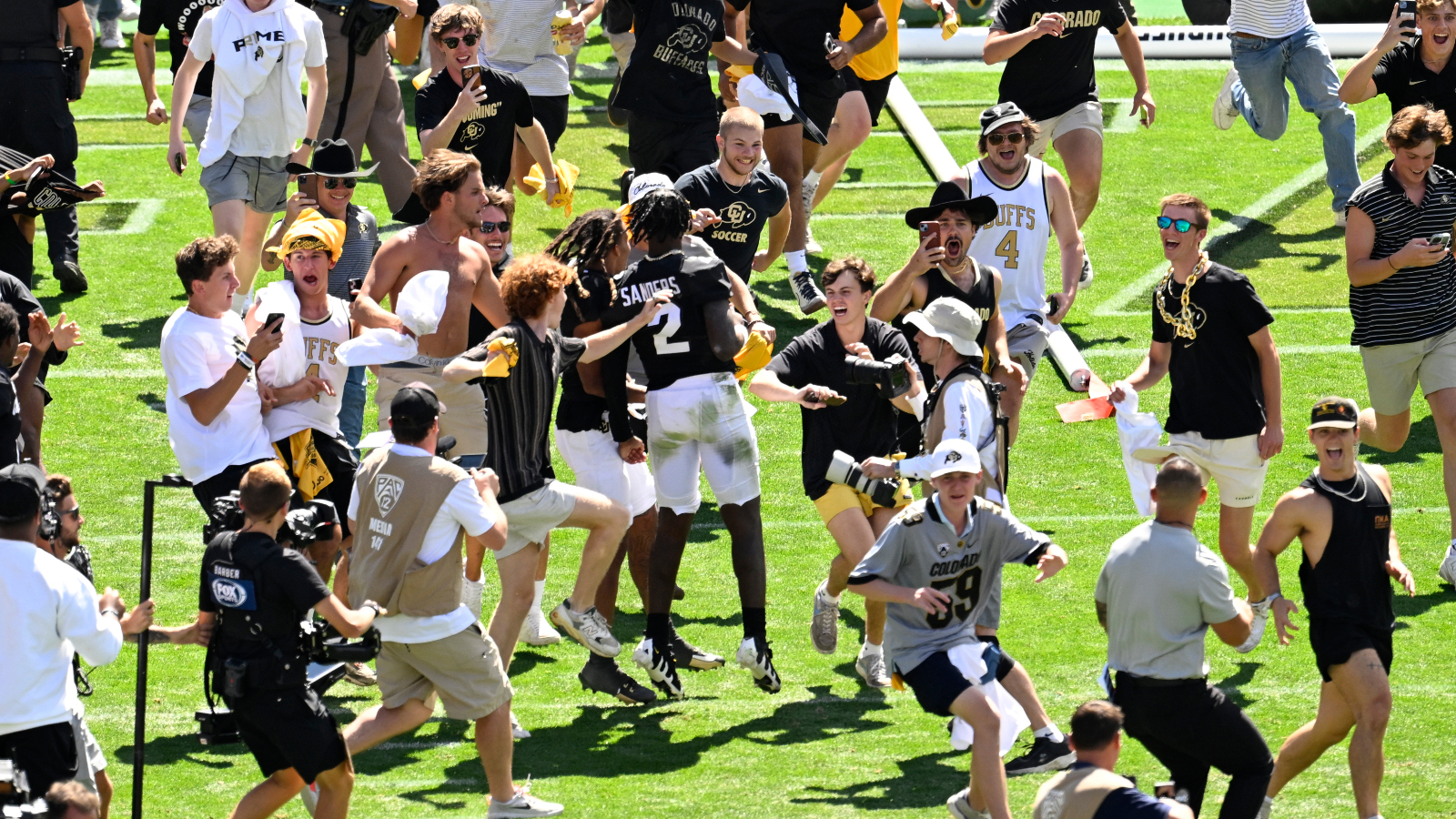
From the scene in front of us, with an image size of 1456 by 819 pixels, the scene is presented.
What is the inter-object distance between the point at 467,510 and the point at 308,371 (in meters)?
1.93

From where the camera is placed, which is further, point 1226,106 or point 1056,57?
point 1226,106

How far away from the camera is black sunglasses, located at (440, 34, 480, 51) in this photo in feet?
34.3

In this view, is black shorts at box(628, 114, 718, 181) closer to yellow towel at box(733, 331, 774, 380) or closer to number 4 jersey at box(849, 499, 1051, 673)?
yellow towel at box(733, 331, 774, 380)

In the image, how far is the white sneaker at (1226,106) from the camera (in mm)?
13897

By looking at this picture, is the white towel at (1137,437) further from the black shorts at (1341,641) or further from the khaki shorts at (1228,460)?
the black shorts at (1341,641)

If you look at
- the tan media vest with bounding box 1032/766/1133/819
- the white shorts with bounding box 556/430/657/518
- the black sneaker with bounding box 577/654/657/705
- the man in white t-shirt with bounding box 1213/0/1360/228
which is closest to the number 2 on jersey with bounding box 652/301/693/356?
the white shorts with bounding box 556/430/657/518

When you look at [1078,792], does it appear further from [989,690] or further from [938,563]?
[938,563]

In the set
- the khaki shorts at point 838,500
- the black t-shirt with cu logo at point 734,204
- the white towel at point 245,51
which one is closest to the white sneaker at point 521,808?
the khaki shorts at point 838,500

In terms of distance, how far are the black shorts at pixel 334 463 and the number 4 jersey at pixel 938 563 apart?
2659 millimetres

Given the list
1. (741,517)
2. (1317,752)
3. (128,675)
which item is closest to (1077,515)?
(741,517)

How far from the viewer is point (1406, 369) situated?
29.5ft

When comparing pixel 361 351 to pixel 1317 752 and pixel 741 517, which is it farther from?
pixel 1317 752

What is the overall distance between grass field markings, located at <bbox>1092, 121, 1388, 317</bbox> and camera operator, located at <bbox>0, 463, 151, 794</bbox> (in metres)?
8.48

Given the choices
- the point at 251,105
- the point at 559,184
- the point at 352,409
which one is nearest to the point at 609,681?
the point at 352,409
